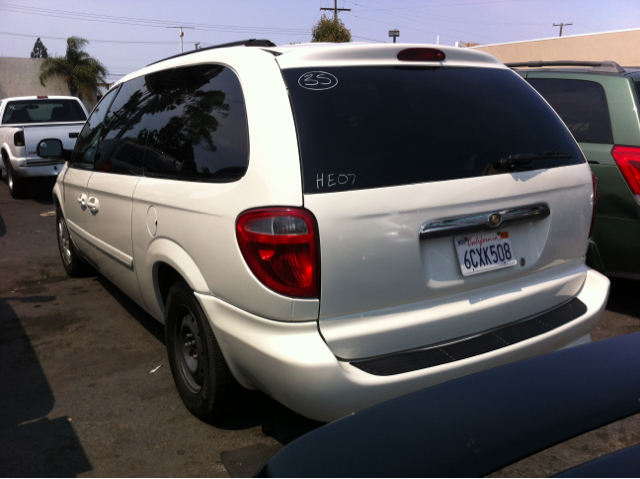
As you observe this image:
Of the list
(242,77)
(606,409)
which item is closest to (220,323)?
(242,77)

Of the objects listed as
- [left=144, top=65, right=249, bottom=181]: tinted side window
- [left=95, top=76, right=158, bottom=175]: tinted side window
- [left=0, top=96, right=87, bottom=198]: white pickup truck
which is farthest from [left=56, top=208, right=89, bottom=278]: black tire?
[left=0, top=96, right=87, bottom=198]: white pickup truck

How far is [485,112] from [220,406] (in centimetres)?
188

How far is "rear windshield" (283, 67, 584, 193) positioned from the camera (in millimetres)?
2174

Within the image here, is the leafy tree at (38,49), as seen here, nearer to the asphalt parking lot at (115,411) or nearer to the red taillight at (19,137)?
the red taillight at (19,137)

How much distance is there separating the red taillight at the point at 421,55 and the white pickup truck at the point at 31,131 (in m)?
7.99

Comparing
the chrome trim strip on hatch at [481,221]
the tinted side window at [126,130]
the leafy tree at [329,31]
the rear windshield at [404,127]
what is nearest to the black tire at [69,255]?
the tinted side window at [126,130]

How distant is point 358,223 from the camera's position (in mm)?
2119

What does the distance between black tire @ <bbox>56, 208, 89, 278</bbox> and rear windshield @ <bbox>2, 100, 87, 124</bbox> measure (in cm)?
656

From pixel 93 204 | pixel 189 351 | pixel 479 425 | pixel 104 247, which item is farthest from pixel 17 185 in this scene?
pixel 479 425

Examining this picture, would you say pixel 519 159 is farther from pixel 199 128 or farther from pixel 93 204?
pixel 93 204

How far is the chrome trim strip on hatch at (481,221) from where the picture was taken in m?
2.24

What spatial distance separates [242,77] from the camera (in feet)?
8.12

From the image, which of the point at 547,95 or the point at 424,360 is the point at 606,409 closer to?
the point at 424,360

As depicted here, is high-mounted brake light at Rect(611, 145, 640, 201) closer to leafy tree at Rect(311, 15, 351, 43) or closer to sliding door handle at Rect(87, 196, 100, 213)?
sliding door handle at Rect(87, 196, 100, 213)
